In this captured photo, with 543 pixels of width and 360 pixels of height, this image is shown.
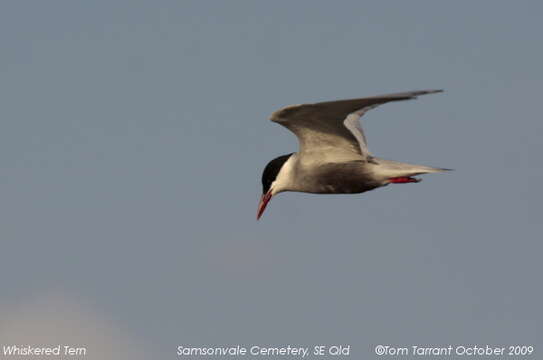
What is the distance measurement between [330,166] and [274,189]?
1235 millimetres

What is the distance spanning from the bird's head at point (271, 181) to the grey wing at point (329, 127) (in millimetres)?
720

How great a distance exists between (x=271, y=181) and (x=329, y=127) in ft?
6.08

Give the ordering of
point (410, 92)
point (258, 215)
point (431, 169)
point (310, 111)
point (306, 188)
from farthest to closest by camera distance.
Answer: point (258, 215) → point (306, 188) → point (431, 169) → point (310, 111) → point (410, 92)

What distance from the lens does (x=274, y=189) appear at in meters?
12.7

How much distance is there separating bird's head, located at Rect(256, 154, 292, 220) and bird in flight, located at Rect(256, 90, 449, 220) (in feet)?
0.05

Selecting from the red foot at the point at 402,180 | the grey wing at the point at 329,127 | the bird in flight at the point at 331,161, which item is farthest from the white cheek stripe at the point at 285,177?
the red foot at the point at 402,180

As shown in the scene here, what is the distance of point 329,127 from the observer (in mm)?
11148

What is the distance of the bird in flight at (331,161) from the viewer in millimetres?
10984

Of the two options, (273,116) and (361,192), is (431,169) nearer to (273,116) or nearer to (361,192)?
(361,192)

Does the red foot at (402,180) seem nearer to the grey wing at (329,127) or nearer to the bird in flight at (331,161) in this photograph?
the bird in flight at (331,161)

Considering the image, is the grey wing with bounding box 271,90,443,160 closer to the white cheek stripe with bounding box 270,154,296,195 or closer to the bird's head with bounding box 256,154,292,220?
the white cheek stripe with bounding box 270,154,296,195

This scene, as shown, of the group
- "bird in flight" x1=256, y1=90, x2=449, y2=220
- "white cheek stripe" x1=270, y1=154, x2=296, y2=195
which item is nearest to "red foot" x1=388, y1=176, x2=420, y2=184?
"bird in flight" x1=256, y1=90, x2=449, y2=220

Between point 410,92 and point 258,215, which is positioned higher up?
point 410,92

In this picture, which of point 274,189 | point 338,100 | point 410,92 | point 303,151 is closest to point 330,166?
point 303,151
